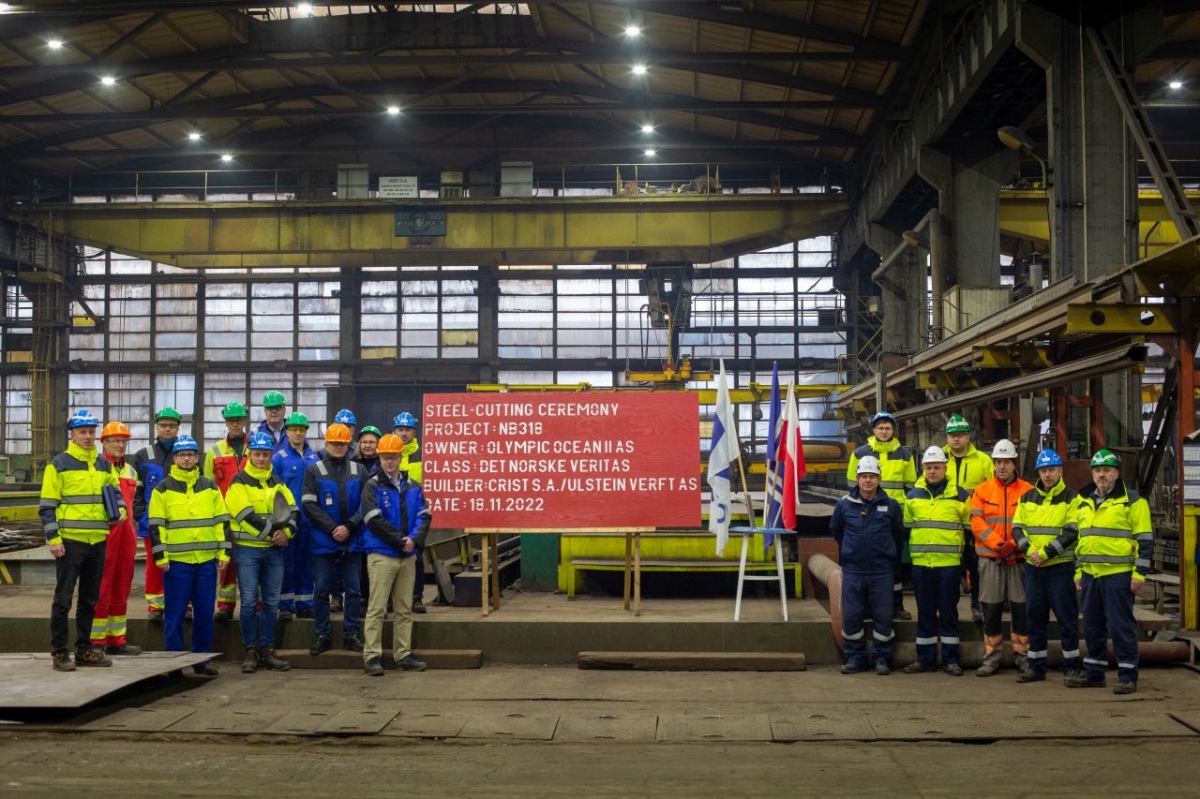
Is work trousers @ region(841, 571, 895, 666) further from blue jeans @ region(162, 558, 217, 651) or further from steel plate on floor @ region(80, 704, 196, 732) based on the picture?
blue jeans @ region(162, 558, 217, 651)

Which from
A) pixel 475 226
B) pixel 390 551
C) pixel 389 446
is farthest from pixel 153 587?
pixel 475 226

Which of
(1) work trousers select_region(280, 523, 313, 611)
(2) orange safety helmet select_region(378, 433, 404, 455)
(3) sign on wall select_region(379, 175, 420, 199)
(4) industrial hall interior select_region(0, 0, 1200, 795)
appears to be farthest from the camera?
(3) sign on wall select_region(379, 175, 420, 199)

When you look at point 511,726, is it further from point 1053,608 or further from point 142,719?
point 1053,608

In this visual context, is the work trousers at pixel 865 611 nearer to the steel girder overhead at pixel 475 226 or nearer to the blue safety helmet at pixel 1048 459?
the blue safety helmet at pixel 1048 459

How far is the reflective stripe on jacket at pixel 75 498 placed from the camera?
8.19 m

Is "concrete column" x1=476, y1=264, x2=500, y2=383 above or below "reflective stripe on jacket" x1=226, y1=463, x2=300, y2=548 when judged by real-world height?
above

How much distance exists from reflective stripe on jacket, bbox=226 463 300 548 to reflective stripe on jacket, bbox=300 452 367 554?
18 centimetres

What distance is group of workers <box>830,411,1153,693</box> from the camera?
796 cm

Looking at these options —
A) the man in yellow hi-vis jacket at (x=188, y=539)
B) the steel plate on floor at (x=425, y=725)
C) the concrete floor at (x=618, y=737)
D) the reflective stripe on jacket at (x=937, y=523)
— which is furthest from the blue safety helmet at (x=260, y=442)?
the reflective stripe on jacket at (x=937, y=523)

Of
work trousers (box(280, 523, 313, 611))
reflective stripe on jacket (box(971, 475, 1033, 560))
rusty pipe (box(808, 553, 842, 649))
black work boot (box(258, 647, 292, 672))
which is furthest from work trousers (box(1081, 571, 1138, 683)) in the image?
work trousers (box(280, 523, 313, 611))

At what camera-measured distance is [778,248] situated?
3256cm

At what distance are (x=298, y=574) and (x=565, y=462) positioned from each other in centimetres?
256

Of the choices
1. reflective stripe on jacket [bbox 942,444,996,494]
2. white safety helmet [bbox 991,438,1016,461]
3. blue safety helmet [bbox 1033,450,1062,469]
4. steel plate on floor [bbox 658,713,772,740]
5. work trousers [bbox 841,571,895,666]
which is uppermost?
white safety helmet [bbox 991,438,1016,461]

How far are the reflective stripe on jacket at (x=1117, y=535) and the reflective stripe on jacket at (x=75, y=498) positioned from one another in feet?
24.0
